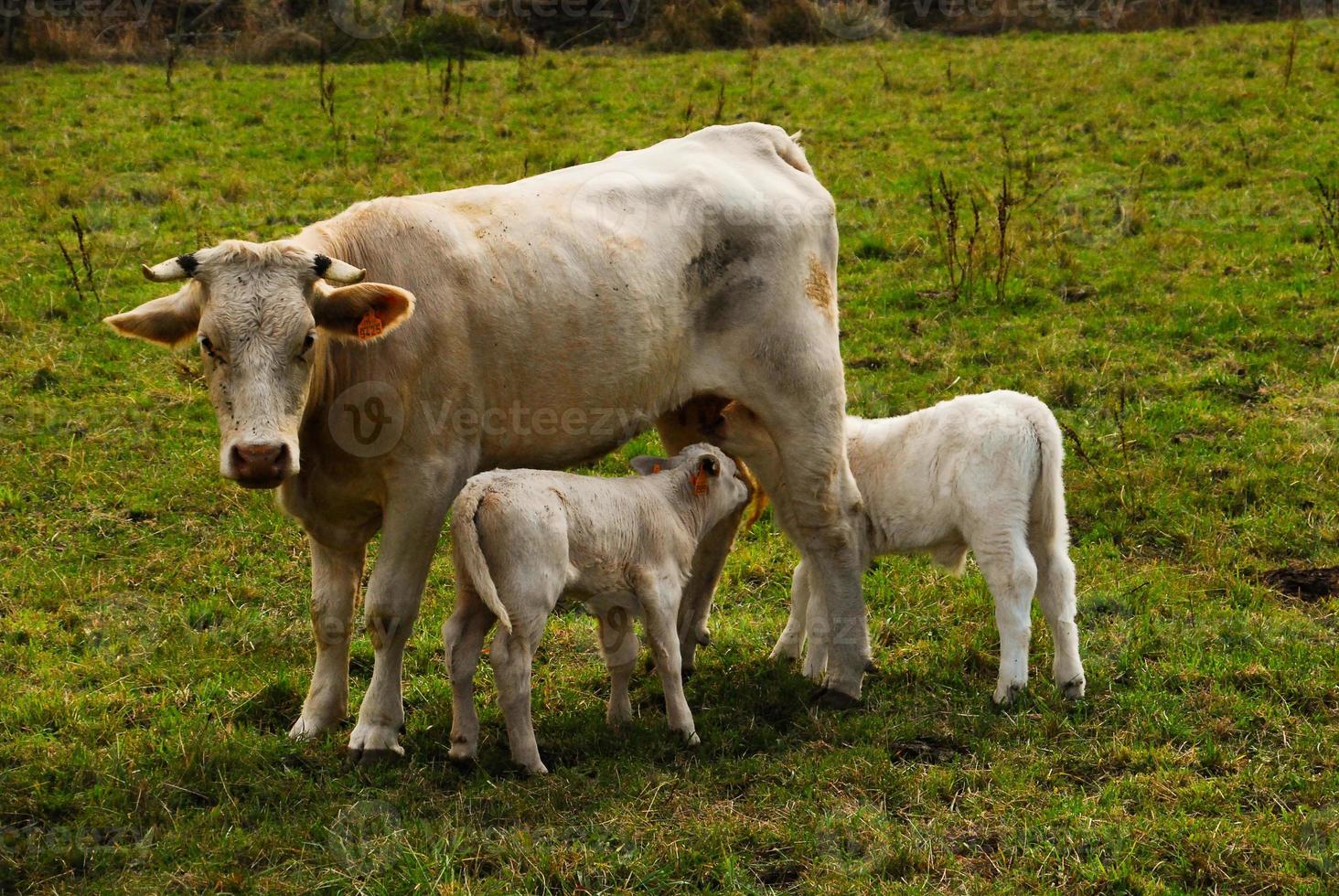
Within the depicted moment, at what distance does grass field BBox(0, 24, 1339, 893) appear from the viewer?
5551 mm

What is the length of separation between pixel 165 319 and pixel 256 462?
3.01 feet

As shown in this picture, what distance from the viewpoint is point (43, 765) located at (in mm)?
6203

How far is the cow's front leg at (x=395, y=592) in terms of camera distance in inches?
245

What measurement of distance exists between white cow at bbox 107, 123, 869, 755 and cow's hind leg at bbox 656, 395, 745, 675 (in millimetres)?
14

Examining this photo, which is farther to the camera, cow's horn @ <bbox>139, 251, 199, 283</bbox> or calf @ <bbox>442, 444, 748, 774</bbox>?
calf @ <bbox>442, 444, 748, 774</bbox>

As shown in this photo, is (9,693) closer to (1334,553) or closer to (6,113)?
(1334,553)

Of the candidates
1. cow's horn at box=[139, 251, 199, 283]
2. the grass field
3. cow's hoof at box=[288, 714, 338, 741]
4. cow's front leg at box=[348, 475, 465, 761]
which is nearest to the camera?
the grass field

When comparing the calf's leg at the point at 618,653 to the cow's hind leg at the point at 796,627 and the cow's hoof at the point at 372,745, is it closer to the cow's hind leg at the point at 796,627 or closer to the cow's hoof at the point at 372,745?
the cow's hoof at the point at 372,745

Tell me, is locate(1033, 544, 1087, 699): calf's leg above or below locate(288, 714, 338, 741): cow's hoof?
above

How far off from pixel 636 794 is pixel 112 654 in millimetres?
3275

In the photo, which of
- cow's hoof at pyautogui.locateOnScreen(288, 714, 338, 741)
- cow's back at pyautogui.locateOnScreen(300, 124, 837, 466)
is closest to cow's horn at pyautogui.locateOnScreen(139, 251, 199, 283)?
cow's back at pyautogui.locateOnScreen(300, 124, 837, 466)

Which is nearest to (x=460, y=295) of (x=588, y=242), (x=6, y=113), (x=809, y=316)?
(x=588, y=242)

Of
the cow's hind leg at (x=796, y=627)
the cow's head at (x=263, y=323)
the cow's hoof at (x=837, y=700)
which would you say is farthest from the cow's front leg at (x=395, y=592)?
the cow's hind leg at (x=796, y=627)

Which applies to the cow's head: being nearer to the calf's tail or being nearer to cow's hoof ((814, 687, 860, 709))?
cow's hoof ((814, 687, 860, 709))
